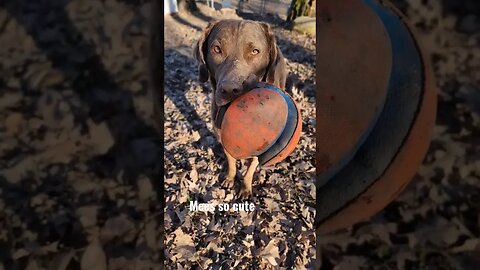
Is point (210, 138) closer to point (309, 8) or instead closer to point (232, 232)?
point (232, 232)

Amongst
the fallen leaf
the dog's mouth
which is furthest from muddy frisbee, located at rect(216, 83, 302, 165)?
the fallen leaf

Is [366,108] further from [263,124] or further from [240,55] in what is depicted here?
[240,55]

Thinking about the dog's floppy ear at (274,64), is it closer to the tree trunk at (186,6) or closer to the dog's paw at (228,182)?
the tree trunk at (186,6)

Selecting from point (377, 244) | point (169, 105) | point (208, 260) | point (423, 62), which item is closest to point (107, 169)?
point (169, 105)

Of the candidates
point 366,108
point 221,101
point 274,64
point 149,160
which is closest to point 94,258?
point 149,160

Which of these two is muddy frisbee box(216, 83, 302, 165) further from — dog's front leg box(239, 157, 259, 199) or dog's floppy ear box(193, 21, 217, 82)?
dog's floppy ear box(193, 21, 217, 82)

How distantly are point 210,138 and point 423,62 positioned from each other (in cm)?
81

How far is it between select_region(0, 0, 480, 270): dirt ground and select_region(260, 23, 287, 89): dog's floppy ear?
3 centimetres

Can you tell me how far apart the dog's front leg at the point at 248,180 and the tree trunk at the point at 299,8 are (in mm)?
534

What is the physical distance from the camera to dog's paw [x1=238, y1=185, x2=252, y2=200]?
2.27 meters

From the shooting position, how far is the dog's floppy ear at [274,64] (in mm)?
2273

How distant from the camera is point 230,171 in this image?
2.29 metres

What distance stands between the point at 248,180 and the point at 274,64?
43cm

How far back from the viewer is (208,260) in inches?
91.4
